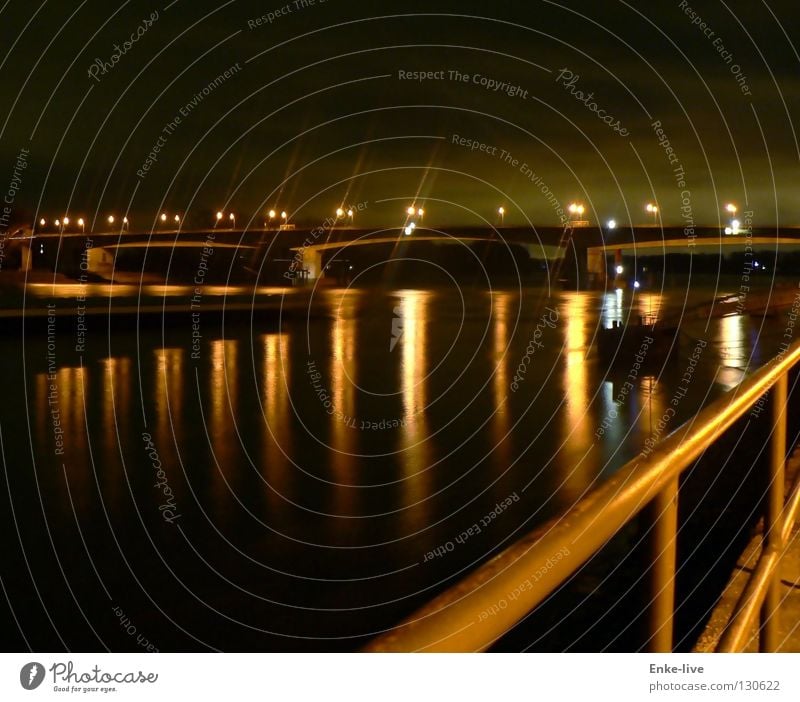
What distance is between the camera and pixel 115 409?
1355 cm

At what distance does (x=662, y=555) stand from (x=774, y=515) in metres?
1.26

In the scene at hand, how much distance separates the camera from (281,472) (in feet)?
31.6

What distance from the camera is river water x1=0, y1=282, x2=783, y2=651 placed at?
19.1 feet

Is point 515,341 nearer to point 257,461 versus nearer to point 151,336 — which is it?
point 151,336

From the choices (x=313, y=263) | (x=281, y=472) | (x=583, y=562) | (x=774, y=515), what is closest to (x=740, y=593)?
(x=774, y=515)

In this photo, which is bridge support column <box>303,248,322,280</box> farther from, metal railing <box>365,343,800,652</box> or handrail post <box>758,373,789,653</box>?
metal railing <box>365,343,800,652</box>

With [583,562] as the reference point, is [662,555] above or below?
below

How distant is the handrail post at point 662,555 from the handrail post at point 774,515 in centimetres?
104

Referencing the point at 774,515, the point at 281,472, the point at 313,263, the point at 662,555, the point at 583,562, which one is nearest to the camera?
the point at 583,562

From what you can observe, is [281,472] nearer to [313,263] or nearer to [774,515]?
[774,515]

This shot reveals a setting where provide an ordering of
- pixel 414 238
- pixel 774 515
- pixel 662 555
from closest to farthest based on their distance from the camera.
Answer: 1. pixel 662 555
2. pixel 774 515
3. pixel 414 238

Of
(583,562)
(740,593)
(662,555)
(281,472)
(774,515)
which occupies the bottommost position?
(281,472)

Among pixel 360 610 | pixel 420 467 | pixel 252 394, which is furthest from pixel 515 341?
pixel 360 610

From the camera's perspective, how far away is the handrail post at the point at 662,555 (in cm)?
156
